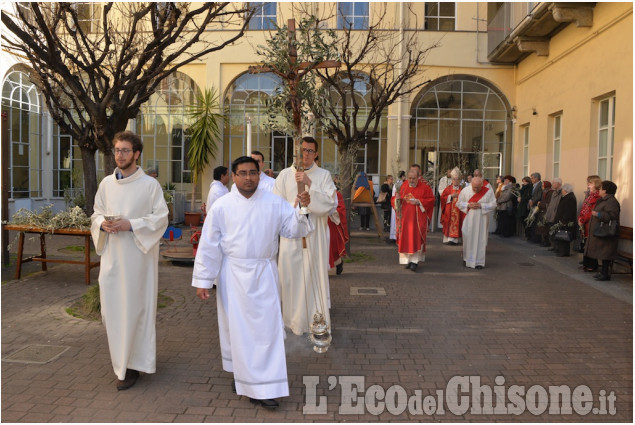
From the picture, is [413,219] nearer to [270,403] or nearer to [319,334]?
[319,334]

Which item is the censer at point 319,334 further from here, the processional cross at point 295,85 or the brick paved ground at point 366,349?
the processional cross at point 295,85

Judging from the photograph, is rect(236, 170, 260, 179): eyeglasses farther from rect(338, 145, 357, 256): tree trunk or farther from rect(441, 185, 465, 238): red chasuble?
rect(441, 185, 465, 238): red chasuble

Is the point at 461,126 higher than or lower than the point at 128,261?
higher

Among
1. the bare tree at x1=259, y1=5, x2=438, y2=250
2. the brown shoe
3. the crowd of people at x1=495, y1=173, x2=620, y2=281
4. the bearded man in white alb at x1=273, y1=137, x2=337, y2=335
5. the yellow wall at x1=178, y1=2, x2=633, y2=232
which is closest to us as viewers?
the brown shoe

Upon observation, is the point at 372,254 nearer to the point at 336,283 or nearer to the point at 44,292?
the point at 336,283

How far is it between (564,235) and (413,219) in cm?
387

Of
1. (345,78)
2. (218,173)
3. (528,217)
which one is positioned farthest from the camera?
(345,78)

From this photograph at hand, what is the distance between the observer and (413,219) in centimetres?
1088

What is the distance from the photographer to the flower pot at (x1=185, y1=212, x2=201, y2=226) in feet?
62.8

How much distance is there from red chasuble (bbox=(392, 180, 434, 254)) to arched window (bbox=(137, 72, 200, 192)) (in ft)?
37.3

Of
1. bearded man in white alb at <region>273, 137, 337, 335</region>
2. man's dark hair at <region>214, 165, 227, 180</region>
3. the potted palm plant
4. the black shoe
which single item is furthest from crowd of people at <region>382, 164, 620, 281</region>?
the potted palm plant

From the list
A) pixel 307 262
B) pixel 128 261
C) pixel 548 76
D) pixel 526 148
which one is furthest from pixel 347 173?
pixel 526 148

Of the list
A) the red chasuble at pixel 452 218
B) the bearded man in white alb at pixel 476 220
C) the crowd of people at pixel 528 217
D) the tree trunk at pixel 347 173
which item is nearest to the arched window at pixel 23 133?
the tree trunk at pixel 347 173

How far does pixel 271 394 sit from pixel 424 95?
16971 mm
